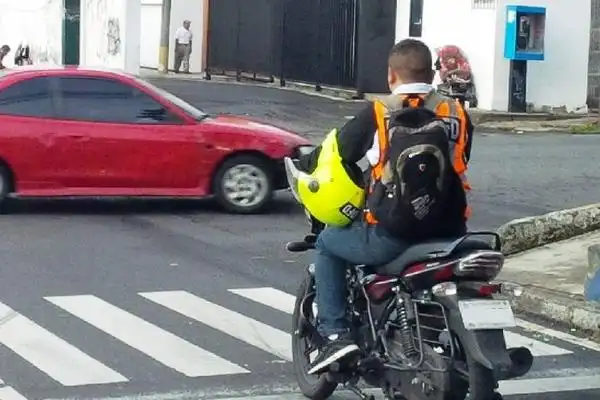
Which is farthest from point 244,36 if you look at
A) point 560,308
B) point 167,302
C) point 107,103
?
point 560,308

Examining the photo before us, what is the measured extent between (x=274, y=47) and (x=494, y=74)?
30.2 feet

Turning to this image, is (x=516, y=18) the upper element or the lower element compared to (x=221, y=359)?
upper

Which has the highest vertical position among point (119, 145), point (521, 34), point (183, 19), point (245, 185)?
point (183, 19)

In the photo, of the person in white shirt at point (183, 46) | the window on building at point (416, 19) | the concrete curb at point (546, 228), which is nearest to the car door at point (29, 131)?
the concrete curb at point (546, 228)

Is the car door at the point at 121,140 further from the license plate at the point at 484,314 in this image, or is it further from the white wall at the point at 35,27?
the white wall at the point at 35,27

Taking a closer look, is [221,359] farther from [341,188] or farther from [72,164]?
[72,164]

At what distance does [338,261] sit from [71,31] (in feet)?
116

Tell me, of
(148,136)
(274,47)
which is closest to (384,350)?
(148,136)

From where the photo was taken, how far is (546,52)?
2720cm

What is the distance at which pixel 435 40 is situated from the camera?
92.3ft

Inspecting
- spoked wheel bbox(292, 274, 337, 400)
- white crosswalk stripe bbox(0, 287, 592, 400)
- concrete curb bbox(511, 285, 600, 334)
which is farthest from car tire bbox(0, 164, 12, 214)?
spoked wheel bbox(292, 274, 337, 400)

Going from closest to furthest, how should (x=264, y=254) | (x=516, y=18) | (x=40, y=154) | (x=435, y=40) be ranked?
1. (x=264, y=254)
2. (x=40, y=154)
3. (x=516, y=18)
4. (x=435, y=40)

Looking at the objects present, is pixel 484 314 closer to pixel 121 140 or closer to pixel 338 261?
pixel 338 261

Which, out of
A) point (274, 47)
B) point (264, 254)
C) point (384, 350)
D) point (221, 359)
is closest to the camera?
point (384, 350)
